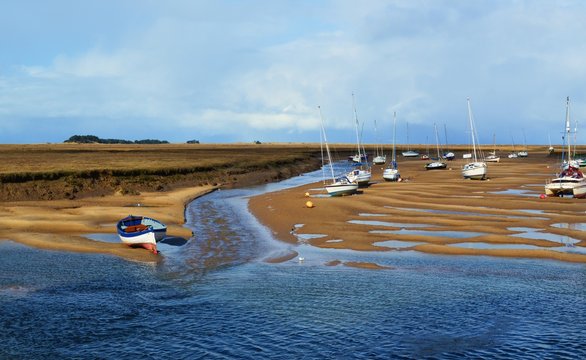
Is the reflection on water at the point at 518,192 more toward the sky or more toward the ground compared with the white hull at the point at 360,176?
more toward the ground

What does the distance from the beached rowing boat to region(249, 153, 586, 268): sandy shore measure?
27.2 ft

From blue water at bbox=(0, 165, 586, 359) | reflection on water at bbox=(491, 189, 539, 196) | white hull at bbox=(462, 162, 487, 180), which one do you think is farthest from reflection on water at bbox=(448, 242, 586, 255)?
white hull at bbox=(462, 162, 487, 180)

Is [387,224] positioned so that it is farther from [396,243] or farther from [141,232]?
[141,232]

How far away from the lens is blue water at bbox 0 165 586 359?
19.9 metres

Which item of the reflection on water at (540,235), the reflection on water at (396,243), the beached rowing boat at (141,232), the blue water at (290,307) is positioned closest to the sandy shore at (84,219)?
the beached rowing boat at (141,232)

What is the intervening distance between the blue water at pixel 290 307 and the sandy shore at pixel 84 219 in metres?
2.55

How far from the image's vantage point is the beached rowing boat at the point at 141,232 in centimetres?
3659

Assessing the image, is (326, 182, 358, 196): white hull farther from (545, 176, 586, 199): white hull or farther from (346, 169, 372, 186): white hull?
(545, 176, 586, 199): white hull

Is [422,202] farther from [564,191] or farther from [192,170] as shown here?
[192,170]

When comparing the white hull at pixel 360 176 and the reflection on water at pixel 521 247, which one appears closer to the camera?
the reflection on water at pixel 521 247

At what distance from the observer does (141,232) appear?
36.9 meters

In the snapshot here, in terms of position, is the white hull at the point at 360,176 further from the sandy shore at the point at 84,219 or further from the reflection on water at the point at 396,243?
the reflection on water at the point at 396,243

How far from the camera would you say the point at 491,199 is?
58188mm

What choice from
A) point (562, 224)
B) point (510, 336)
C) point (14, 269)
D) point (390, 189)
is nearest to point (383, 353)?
point (510, 336)
